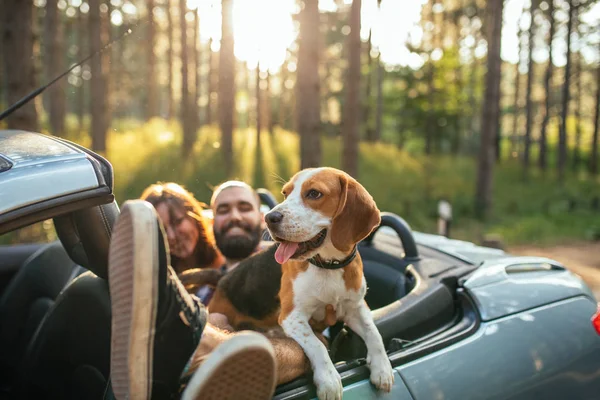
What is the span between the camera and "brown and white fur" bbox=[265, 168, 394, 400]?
226 centimetres

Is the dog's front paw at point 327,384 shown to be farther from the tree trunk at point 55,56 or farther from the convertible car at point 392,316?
the tree trunk at point 55,56

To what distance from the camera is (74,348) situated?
249 centimetres

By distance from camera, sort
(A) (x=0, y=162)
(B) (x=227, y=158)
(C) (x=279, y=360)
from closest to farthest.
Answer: (A) (x=0, y=162) → (C) (x=279, y=360) → (B) (x=227, y=158)

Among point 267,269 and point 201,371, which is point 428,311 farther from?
point 201,371

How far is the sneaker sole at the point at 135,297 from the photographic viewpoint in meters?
1.56

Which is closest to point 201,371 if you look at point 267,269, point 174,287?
point 174,287

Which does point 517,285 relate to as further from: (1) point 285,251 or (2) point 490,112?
(2) point 490,112

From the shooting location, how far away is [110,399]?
1.93 meters

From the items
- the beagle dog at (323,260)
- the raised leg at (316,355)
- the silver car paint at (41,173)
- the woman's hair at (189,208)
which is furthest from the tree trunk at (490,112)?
the silver car paint at (41,173)

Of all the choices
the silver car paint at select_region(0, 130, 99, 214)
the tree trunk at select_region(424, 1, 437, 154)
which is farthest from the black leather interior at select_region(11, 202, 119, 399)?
the tree trunk at select_region(424, 1, 437, 154)

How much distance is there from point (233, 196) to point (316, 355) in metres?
1.62

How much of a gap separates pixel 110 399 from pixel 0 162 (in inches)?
34.7

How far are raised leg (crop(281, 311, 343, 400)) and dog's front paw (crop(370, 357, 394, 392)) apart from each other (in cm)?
15

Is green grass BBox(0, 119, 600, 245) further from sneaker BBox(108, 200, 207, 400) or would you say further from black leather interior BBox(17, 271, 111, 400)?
sneaker BBox(108, 200, 207, 400)
